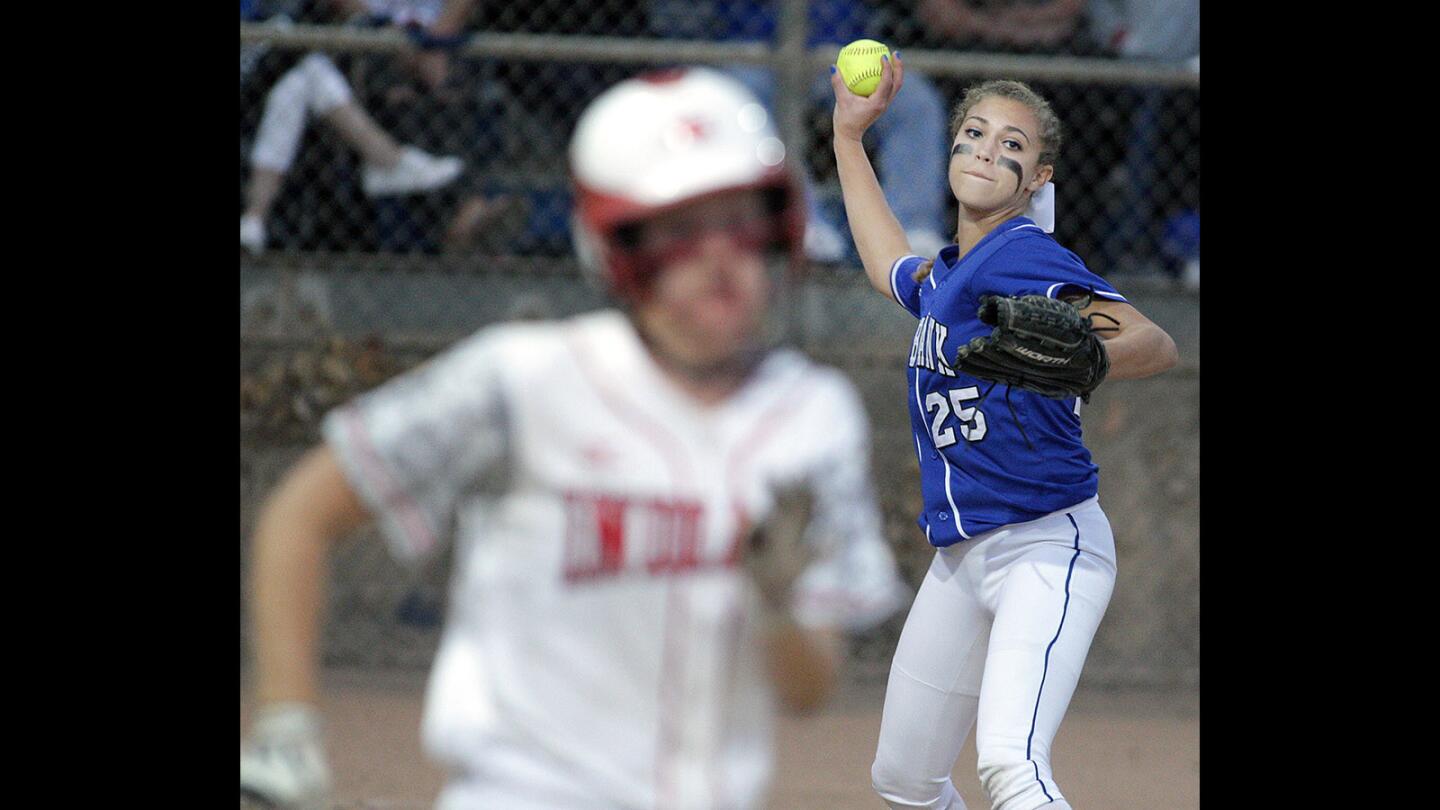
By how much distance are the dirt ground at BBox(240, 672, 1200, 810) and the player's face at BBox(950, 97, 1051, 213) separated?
1917mm

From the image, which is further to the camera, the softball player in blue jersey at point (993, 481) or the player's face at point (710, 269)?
the softball player in blue jersey at point (993, 481)

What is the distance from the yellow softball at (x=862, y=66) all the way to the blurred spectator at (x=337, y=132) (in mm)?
3734

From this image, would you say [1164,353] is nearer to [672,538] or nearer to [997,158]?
[997,158]

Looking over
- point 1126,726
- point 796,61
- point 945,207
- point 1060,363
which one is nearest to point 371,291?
point 796,61

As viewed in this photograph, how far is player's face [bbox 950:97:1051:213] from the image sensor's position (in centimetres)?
421

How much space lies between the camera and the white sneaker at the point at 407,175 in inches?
303

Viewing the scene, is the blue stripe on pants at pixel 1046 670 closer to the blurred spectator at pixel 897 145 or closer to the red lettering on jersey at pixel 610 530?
the red lettering on jersey at pixel 610 530

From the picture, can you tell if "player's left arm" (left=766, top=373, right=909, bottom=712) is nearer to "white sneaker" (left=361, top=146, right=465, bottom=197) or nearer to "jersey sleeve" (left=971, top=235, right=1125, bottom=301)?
"jersey sleeve" (left=971, top=235, right=1125, bottom=301)

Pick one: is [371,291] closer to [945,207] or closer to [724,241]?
[945,207]

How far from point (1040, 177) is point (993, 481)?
80cm

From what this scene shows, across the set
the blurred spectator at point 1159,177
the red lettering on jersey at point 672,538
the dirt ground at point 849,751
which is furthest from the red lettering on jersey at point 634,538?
the blurred spectator at point 1159,177

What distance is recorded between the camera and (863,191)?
185 inches

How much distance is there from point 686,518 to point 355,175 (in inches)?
226

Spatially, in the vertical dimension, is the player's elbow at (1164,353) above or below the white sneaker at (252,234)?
above
